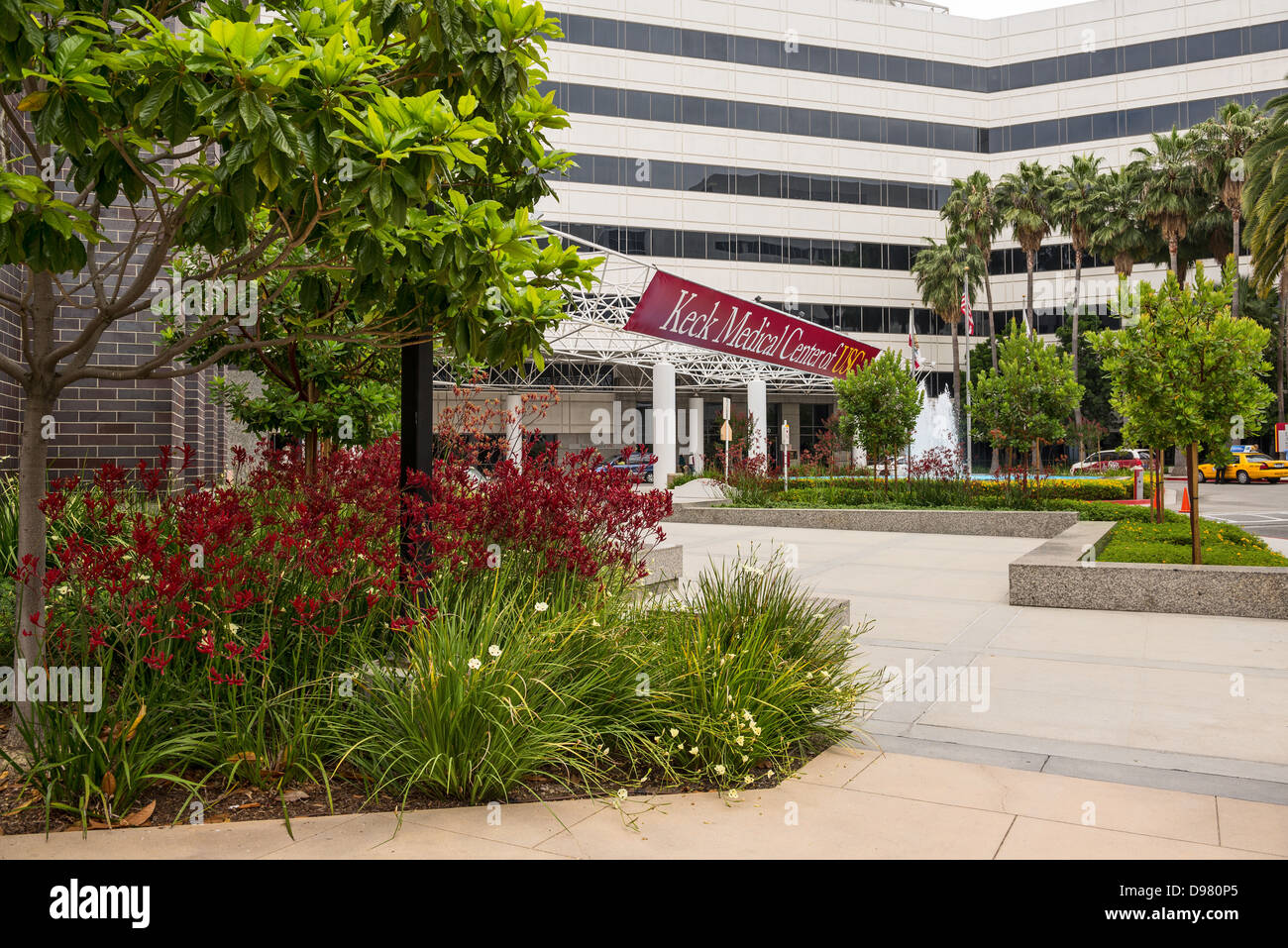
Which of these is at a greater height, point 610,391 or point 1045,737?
point 610,391

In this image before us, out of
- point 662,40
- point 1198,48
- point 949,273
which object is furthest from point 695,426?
point 1198,48

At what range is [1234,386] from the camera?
10.5 m

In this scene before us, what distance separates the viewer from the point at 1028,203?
4925cm

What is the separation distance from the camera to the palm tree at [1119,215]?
157 ft

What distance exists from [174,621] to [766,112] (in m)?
50.4

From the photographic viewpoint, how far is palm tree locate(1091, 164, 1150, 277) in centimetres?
4800

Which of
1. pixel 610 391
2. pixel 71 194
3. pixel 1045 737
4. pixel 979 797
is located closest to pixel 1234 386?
pixel 1045 737

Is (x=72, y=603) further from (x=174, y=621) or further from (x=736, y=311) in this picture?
(x=736, y=311)

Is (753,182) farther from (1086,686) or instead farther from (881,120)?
(1086,686)

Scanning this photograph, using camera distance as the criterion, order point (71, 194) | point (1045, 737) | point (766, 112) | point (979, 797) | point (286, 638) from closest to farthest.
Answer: point (979, 797) → point (286, 638) → point (1045, 737) → point (71, 194) → point (766, 112)

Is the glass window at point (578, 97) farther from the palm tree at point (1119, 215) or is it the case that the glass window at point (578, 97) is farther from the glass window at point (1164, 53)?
the glass window at point (1164, 53)

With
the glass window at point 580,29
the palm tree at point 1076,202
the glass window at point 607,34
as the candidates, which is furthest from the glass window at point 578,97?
the palm tree at point 1076,202

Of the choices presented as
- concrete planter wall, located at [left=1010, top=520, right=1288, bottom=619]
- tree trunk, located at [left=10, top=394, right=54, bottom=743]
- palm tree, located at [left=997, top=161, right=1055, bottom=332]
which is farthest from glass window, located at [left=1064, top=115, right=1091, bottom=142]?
tree trunk, located at [left=10, top=394, right=54, bottom=743]

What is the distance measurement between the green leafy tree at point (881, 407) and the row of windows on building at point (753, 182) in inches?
1059
